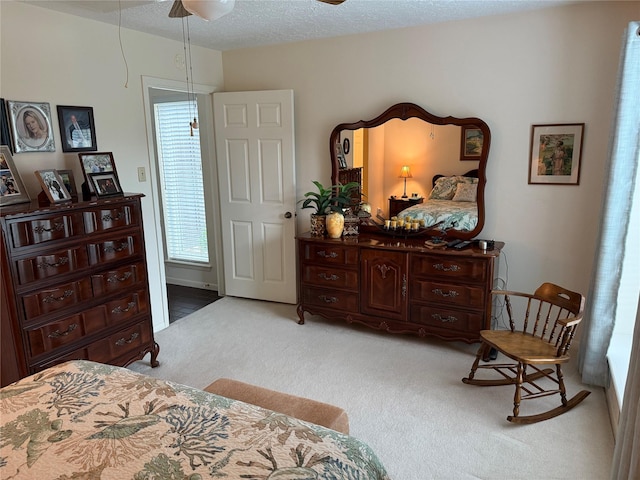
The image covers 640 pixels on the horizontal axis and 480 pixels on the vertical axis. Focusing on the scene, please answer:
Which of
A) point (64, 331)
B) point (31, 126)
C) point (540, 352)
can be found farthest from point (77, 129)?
point (540, 352)

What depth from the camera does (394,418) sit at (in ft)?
8.48

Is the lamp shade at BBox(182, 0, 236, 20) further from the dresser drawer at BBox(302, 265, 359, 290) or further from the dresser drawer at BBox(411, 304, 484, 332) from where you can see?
the dresser drawer at BBox(411, 304, 484, 332)

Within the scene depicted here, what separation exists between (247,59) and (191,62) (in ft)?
1.77

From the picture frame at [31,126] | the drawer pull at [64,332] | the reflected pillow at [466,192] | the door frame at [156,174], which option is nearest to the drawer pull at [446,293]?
the reflected pillow at [466,192]

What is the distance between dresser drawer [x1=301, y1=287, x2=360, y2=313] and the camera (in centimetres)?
371

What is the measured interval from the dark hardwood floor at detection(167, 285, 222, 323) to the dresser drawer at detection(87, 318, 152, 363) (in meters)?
0.99

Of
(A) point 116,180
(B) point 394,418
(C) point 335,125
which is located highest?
(C) point 335,125

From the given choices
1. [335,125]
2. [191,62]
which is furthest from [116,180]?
[335,125]

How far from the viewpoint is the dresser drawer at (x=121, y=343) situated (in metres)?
2.82

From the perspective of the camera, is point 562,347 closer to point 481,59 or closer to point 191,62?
point 481,59

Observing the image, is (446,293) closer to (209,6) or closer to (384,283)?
(384,283)

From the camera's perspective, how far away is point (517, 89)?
10.8 ft

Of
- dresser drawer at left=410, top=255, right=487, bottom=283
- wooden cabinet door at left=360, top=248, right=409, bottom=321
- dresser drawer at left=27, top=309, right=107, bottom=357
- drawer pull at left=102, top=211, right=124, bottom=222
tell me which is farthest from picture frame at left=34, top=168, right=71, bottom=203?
dresser drawer at left=410, top=255, right=487, bottom=283

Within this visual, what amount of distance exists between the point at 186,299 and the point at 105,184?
6.57 ft
